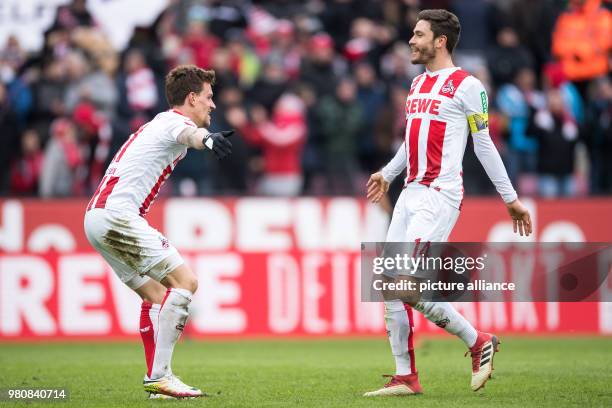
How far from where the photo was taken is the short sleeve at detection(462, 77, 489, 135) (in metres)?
9.27

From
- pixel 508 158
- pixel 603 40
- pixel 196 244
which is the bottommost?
pixel 196 244

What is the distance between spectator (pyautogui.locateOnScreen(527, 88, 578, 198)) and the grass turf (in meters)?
2.71

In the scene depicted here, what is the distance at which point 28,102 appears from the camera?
62.6ft

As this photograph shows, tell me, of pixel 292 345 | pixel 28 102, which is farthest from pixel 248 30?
pixel 292 345

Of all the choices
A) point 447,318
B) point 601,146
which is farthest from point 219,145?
point 601,146

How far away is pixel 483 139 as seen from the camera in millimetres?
9266

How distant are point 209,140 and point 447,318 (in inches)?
92.6

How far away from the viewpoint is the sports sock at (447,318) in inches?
365

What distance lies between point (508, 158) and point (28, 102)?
7.50m

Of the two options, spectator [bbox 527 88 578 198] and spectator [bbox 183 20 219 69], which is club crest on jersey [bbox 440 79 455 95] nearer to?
spectator [bbox 527 88 578 198]

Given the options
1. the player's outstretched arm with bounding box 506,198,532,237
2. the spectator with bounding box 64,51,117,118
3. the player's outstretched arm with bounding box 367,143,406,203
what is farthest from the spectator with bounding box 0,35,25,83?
the player's outstretched arm with bounding box 506,198,532,237

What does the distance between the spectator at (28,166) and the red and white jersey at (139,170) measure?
30.2ft

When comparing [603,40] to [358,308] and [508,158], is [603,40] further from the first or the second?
[358,308]

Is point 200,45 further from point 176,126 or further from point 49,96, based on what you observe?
point 176,126
